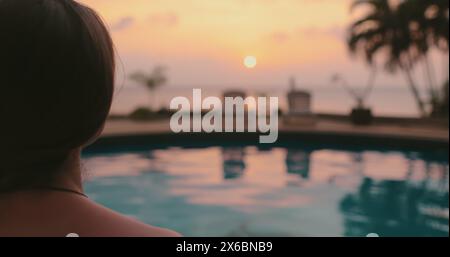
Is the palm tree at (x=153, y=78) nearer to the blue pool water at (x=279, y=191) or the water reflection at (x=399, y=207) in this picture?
the blue pool water at (x=279, y=191)

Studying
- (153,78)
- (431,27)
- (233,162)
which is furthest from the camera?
(153,78)

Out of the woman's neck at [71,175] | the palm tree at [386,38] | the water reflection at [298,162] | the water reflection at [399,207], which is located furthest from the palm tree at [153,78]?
the woman's neck at [71,175]

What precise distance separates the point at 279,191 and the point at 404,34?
12.0 meters

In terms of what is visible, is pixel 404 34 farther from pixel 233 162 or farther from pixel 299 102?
pixel 233 162

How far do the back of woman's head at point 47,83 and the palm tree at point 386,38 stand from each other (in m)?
19.4

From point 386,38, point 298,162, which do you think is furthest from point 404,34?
point 298,162

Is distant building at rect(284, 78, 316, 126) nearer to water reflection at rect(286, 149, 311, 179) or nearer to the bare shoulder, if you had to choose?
water reflection at rect(286, 149, 311, 179)

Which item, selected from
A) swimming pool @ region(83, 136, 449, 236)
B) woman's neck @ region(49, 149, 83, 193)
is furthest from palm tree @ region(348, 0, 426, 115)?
woman's neck @ region(49, 149, 83, 193)

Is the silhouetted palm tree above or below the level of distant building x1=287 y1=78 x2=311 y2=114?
above

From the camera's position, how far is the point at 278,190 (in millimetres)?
9500

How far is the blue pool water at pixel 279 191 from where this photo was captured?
763 centimetres

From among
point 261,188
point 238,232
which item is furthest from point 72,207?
point 261,188

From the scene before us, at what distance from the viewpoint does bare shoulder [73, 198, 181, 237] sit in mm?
649

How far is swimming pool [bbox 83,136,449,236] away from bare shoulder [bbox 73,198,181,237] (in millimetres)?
6528
